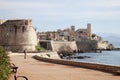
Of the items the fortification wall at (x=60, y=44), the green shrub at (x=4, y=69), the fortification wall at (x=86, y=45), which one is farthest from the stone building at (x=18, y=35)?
the fortification wall at (x=86, y=45)

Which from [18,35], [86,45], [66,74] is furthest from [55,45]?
[66,74]

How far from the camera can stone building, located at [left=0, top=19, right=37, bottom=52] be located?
70.9 meters

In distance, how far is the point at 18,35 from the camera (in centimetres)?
7162

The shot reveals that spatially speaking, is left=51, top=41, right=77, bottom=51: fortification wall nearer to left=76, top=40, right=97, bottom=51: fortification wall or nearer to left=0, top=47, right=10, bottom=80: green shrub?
left=76, top=40, right=97, bottom=51: fortification wall

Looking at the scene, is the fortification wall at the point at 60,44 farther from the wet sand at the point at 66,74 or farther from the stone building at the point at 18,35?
the wet sand at the point at 66,74

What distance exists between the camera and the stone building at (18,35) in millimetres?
70938

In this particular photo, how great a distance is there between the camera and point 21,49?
2798 inches

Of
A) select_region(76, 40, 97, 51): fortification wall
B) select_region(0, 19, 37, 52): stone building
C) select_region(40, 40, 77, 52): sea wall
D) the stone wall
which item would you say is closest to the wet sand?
select_region(0, 19, 37, 52): stone building

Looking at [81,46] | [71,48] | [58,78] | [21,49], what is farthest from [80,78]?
[81,46]

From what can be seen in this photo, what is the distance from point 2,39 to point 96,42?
6879 centimetres

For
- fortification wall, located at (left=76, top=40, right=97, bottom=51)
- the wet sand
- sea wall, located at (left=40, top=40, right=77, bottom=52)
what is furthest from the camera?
fortification wall, located at (left=76, top=40, right=97, bottom=51)

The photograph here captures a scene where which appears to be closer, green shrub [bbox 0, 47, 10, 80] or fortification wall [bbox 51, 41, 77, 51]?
green shrub [bbox 0, 47, 10, 80]

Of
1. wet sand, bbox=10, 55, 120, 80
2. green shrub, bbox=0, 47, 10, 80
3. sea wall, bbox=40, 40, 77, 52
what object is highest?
sea wall, bbox=40, 40, 77, 52

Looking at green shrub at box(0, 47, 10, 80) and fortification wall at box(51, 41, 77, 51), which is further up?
fortification wall at box(51, 41, 77, 51)
